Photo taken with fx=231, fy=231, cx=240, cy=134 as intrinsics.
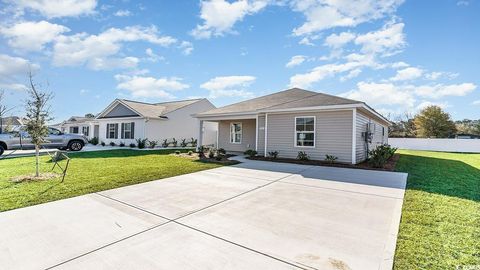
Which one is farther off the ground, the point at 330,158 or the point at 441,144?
the point at 441,144

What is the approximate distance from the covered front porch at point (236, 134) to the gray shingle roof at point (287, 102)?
3.92ft

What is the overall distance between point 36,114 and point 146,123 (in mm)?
13304

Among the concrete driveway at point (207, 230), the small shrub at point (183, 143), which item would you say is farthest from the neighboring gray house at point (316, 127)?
the small shrub at point (183, 143)

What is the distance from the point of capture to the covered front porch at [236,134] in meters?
16.7

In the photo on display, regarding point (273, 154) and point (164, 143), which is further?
point (164, 143)

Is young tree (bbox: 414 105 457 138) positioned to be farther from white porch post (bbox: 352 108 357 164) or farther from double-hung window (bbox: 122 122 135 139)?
double-hung window (bbox: 122 122 135 139)

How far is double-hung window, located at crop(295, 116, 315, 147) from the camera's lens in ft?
37.9

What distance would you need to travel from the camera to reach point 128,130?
21656mm

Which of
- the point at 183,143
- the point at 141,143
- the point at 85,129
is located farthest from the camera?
the point at 85,129

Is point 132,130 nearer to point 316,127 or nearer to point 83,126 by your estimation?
point 83,126

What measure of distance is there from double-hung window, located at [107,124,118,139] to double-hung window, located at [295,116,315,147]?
18352 mm

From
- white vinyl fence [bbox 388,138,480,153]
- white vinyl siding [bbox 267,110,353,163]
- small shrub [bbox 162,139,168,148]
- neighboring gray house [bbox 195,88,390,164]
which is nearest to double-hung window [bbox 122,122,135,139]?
small shrub [bbox 162,139,168,148]

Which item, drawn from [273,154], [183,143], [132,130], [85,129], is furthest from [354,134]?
[85,129]

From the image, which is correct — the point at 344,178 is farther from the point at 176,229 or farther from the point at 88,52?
the point at 88,52
